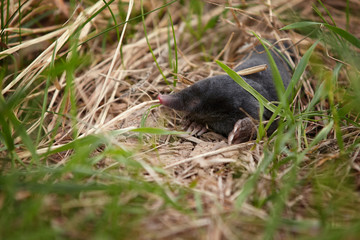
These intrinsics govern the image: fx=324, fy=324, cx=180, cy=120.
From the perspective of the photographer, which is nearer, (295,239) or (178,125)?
(295,239)

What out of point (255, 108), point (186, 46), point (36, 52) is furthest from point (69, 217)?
point (186, 46)

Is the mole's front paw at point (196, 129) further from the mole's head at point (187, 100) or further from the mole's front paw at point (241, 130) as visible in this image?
the mole's front paw at point (241, 130)

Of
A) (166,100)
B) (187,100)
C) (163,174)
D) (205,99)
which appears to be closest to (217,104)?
(205,99)

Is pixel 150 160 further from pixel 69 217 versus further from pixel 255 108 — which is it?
pixel 255 108

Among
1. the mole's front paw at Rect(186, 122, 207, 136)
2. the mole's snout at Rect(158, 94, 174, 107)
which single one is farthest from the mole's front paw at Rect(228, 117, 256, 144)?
the mole's snout at Rect(158, 94, 174, 107)

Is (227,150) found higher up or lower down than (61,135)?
lower down

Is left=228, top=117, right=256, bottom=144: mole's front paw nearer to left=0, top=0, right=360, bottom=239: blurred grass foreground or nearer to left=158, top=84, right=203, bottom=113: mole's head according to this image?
left=0, top=0, right=360, bottom=239: blurred grass foreground

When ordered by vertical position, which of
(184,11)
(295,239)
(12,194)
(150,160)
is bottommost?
(295,239)
